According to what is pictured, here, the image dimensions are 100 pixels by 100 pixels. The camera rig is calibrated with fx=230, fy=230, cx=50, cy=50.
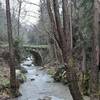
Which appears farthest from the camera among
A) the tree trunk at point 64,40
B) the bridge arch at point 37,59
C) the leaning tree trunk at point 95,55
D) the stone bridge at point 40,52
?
the bridge arch at point 37,59

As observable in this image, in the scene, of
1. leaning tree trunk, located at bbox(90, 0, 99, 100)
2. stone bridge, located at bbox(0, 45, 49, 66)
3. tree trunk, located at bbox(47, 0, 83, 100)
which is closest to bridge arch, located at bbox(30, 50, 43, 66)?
stone bridge, located at bbox(0, 45, 49, 66)

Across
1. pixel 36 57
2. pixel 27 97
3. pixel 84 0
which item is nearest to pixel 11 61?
pixel 27 97

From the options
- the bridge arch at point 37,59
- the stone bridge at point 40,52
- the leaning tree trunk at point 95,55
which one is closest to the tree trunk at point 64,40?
the leaning tree trunk at point 95,55

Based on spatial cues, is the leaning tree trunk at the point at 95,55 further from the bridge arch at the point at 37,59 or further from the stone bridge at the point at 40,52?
the bridge arch at the point at 37,59

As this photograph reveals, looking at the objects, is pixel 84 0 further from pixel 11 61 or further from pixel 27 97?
pixel 27 97

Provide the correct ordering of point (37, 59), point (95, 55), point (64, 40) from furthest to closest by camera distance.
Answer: point (37, 59), point (64, 40), point (95, 55)

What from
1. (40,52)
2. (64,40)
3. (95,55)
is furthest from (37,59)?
(95,55)

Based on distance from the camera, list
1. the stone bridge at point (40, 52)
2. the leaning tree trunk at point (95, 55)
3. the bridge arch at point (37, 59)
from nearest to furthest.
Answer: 1. the leaning tree trunk at point (95, 55)
2. the stone bridge at point (40, 52)
3. the bridge arch at point (37, 59)

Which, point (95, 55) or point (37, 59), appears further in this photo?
point (37, 59)

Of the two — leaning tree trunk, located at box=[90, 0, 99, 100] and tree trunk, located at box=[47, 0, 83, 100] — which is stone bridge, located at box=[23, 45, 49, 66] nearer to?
tree trunk, located at box=[47, 0, 83, 100]

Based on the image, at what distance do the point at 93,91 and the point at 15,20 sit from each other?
30.7 metres

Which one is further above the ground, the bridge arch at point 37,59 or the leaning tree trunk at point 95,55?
the leaning tree trunk at point 95,55

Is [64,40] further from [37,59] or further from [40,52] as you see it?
[37,59]

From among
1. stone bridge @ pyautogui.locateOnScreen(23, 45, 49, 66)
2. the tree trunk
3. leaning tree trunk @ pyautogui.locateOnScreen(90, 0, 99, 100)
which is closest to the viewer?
leaning tree trunk @ pyautogui.locateOnScreen(90, 0, 99, 100)
